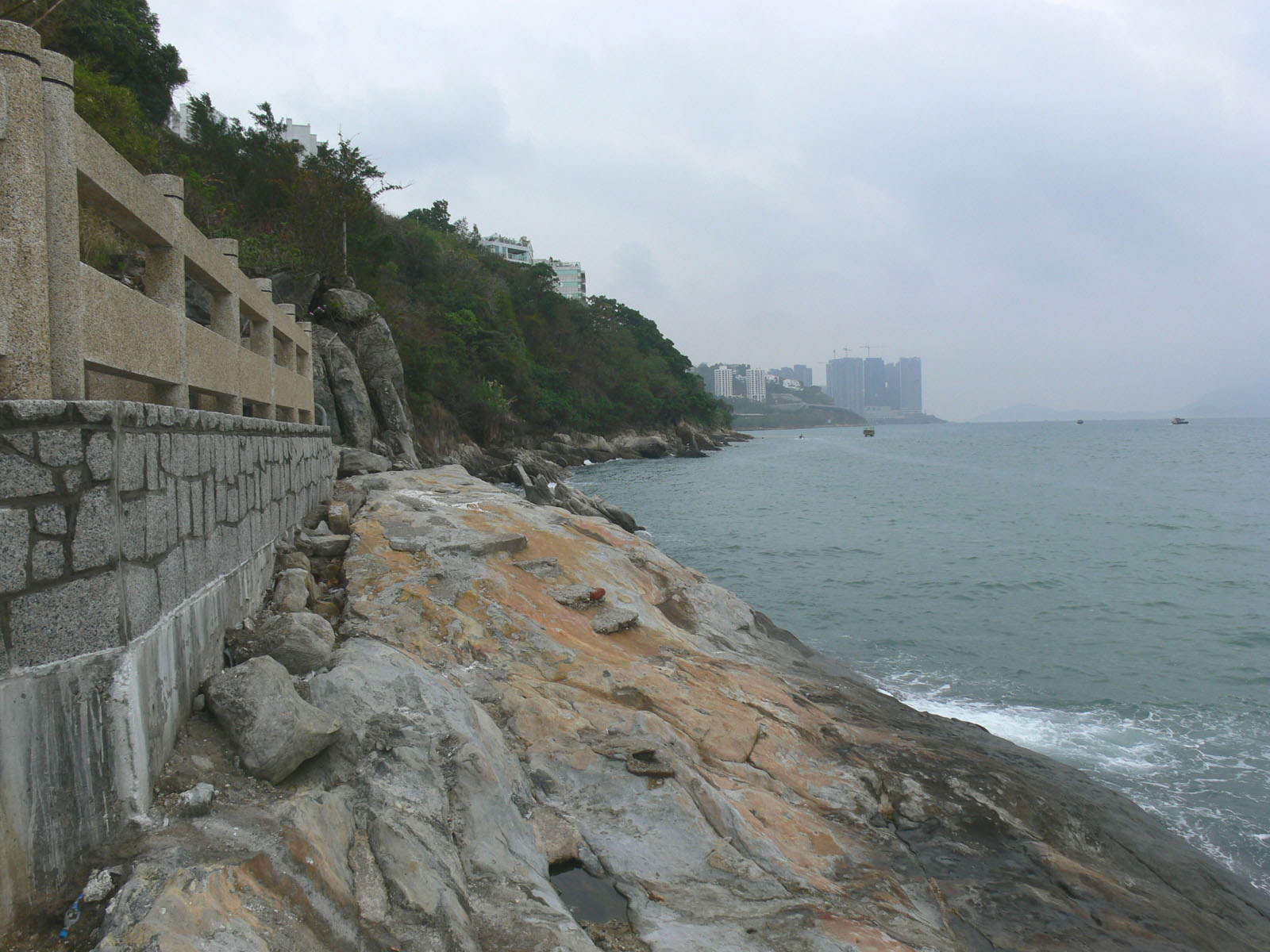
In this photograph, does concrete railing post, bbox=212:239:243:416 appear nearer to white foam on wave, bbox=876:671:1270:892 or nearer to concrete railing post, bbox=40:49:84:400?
concrete railing post, bbox=40:49:84:400

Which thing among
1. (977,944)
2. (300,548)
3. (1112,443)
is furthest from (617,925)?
(1112,443)

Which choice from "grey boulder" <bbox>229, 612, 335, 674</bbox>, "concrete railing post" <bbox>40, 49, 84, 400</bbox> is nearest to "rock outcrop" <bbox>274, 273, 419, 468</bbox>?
"grey boulder" <bbox>229, 612, 335, 674</bbox>

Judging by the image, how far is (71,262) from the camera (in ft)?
10.5

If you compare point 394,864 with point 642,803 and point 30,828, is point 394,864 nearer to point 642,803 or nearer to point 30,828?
point 30,828

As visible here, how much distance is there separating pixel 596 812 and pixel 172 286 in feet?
13.1

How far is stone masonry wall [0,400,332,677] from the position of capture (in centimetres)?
265

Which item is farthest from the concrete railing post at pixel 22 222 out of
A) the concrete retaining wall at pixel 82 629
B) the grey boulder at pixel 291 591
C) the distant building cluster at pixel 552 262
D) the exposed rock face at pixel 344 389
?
the distant building cluster at pixel 552 262

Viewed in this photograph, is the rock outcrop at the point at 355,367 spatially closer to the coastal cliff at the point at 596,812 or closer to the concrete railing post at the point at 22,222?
the coastal cliff at the point at 596,812

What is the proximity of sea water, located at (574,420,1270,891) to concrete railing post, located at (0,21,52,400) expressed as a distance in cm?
947

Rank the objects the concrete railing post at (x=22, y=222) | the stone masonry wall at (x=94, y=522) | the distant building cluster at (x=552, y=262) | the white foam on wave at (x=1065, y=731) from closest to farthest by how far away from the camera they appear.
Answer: the stone masonry wall at (x=94, y=522)
the concrete railing post at (x=22, y=222)
the white foam on wave at (x=1065, y=731)
the distant building cluster at (x=552, y=262)

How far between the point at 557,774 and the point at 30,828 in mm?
2614

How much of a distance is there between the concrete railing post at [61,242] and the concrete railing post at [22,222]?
0.09 metres

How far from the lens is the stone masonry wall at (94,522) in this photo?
2646 mm

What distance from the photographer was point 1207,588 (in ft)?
56.9
